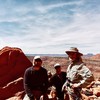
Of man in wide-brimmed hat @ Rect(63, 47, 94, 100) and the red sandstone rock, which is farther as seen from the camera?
the red sandstone rock

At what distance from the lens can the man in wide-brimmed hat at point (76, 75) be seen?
20.2 ft

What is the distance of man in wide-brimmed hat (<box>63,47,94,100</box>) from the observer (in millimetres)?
6156

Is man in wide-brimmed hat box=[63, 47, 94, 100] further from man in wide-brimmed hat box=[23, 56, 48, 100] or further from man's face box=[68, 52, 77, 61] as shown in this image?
man in wide-brimmed hat box=[23, 56, 48, 100]

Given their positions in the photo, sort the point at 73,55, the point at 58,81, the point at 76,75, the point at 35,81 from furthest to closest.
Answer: the point at 58,81, the point at 35,81, the point at 73,55, the point at 76,75

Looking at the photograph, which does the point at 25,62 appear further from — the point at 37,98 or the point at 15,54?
the point at 37,98

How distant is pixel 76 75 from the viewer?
638 centimetres

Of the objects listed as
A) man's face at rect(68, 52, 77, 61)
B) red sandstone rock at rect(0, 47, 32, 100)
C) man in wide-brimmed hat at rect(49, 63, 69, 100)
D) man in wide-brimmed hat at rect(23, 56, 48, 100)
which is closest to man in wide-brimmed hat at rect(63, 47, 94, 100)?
man's face at rect(68, 52, 77, 61)

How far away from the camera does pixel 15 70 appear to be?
64.8ft

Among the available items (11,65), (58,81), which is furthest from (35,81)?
(11,65)

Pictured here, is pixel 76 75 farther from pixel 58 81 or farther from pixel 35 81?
pixel 58 81

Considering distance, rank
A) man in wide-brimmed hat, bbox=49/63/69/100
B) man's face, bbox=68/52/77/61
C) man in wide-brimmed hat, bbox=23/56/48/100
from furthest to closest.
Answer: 1. man in wide-brimmed hat, bbox=49/63/69/100
2. man in wide-brimmed hat, bbox=23/56/48/100
3. man's face, bbox=68/52/77/61

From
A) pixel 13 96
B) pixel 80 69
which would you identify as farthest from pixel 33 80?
pixel 13 96

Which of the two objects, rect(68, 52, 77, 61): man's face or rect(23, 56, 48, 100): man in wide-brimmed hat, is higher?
rect(68, 52, 77, 61): man's face

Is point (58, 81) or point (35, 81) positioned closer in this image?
point (35, 81)
